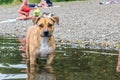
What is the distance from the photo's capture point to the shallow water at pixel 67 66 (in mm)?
9336

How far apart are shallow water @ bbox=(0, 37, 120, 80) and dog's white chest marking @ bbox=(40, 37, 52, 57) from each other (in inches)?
13.1

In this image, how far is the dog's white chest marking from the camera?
36.8 ft

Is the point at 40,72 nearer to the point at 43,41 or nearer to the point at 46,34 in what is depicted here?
the point at 46,34

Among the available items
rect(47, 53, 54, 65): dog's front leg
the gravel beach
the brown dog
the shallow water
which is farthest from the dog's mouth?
the gravel beach

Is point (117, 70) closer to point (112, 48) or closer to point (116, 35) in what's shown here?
point (112, 48)

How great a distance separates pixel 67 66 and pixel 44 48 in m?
0.81

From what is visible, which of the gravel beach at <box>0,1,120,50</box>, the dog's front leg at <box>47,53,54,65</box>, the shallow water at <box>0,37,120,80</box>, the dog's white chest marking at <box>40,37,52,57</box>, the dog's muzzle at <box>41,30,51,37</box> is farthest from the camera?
the gravel beach at <box>0,1,120,50</box>

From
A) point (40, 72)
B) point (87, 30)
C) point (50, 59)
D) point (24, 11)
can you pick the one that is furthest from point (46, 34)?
point (24, 11)

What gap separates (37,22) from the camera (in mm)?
11289

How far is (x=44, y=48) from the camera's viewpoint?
36.9 feet

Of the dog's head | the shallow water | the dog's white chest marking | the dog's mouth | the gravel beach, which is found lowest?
the gravel beach

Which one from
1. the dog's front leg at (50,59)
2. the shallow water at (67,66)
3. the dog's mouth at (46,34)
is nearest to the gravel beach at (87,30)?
the shallow water at (67,66)

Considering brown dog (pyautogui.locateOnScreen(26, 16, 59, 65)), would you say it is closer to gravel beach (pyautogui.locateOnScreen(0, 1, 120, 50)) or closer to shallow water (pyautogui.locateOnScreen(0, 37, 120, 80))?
shallow water (pyautogui.locateOnScreen(0, 37, 120, 80))

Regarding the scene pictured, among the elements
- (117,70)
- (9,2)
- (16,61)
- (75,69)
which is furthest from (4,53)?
(9,2)
